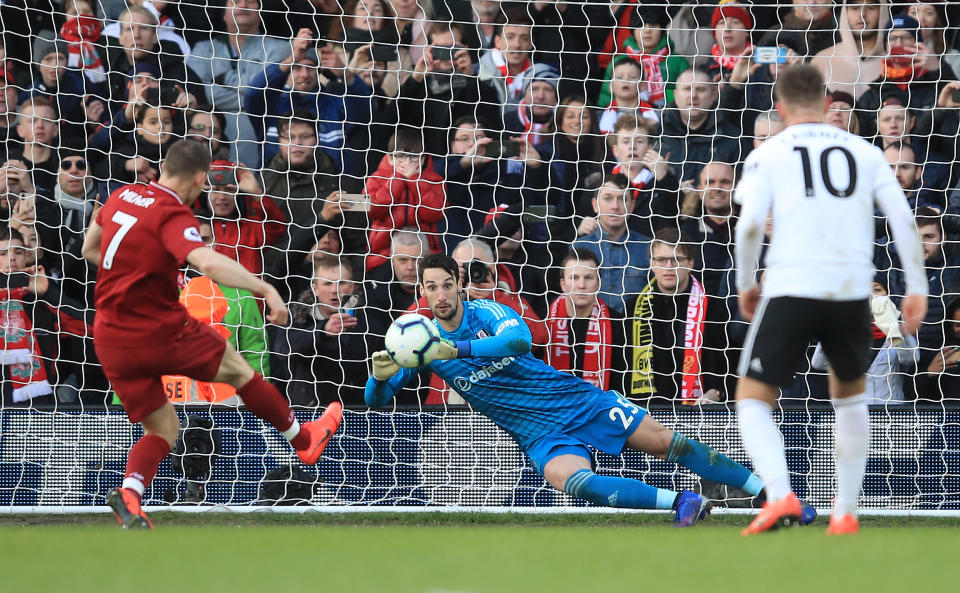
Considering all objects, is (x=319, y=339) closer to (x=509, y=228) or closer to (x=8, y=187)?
(x=509, y=228)

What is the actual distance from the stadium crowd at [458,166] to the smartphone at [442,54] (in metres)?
0.03

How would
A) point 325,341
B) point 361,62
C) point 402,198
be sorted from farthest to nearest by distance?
point 361,62 → point 402,198 → point 325,341

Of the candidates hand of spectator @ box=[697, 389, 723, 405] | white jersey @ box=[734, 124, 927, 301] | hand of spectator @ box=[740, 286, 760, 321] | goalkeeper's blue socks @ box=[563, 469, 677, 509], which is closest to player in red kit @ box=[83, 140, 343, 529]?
goalkeeper's blue socks @ box=[563, 469, 677, 509]

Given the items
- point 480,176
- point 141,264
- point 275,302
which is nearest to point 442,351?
point 275,302

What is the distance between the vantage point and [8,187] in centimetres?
826

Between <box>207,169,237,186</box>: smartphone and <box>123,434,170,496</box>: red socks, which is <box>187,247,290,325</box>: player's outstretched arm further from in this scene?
<box>207,169,237,186</box>: smartphone

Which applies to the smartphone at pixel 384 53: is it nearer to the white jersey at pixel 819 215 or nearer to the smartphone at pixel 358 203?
the smartphone at pixel 358 203

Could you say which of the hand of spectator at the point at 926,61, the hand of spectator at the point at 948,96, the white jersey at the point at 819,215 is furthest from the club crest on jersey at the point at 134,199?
the hand of spectator at the point at 926,61

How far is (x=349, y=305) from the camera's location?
8242 mm

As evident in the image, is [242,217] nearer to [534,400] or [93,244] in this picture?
[93,244]

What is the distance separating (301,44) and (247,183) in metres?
1.18

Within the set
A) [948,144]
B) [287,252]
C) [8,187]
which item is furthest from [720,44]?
[8,187]

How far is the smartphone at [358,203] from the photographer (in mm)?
8508

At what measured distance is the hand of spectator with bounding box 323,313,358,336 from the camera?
814 cm
